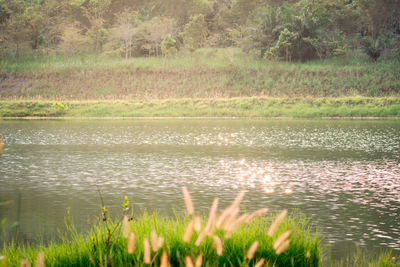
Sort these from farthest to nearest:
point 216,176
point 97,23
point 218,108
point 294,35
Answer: point 97,23 → point 294,35 → point 218,108 → point 216,176

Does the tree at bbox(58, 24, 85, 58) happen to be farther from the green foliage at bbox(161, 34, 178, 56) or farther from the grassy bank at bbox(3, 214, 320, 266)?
the grassy bank at bbox(3, 214, 320, 266)

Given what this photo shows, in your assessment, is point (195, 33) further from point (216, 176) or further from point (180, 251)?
point (180, 251)

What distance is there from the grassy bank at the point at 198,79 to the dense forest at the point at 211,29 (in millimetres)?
2290

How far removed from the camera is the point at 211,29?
69.8 meters

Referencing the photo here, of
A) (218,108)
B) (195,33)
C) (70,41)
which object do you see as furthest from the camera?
(195,33)

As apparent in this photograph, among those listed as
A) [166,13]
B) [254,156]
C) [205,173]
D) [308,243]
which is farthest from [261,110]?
[166,13]

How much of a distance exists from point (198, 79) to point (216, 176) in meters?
36.1

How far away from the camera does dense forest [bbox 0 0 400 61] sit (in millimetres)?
50500

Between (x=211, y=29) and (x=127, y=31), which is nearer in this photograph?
(x=127, y=31)

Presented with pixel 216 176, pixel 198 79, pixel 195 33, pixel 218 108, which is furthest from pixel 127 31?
pixel 216 176

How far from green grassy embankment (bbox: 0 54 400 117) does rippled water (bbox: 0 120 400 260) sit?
14.9 meters

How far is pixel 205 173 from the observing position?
1267 centimetres

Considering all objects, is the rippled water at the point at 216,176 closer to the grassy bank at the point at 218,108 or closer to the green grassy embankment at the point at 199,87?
the grassy bank at the point at 218,108

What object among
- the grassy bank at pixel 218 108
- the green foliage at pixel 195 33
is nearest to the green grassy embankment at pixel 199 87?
the grassy bank at pixel 218 108
